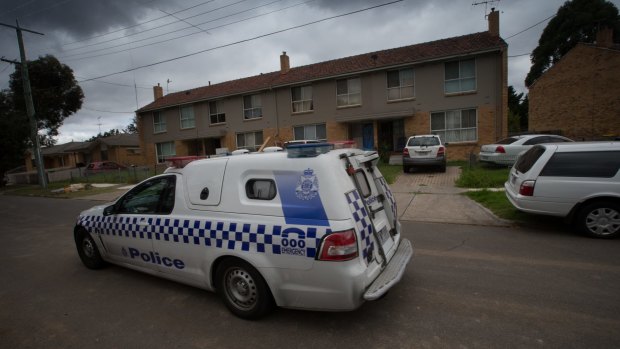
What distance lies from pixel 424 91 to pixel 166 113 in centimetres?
2081

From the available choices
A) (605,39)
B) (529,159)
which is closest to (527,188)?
(529,159)

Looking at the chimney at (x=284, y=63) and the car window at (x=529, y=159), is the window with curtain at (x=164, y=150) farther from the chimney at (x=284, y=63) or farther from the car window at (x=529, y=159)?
the car window at (x=529, y=159)

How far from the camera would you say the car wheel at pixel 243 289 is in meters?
3.16

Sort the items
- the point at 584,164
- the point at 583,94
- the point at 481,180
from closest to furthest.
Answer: the point at 584,164
the point at 481,180
the point at 583,94

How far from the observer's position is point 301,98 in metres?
22.2

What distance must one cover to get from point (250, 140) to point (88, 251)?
64.8ft

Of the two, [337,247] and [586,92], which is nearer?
[337,247]

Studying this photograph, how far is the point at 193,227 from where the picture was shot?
11.5 feet

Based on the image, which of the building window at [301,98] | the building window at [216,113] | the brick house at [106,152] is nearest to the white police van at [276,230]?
the building window at [301,98]

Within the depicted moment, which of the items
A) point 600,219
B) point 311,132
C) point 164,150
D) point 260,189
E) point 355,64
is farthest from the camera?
point 164,150

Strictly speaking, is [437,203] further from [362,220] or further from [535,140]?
[535,140]

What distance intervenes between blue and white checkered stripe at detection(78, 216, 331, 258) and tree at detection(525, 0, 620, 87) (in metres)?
47.9

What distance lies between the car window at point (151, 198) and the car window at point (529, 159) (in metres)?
5.96

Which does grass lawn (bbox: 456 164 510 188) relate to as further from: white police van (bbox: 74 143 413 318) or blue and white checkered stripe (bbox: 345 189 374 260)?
blue and white checkered stripe (bbox: 345 189 374 260)
